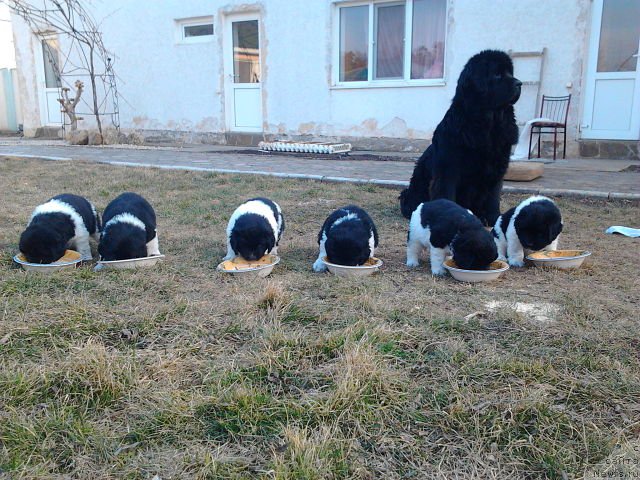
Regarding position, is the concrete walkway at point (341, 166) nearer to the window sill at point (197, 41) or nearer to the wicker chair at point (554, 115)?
the wicker chair at point (554, 115)

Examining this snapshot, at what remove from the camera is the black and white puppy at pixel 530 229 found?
3.94m

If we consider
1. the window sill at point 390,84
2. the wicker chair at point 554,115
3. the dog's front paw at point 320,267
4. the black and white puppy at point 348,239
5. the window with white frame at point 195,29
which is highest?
the window with white frame at point 195,29

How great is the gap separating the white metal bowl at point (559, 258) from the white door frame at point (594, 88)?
7.02 metres

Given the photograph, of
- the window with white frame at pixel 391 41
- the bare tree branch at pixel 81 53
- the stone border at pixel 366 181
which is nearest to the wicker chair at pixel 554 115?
the window with white frame at pixel 391 41

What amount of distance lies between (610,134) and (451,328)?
8808 mm

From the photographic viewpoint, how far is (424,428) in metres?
2.11

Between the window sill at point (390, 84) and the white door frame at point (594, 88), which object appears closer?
the white door frame at point (594, 88)

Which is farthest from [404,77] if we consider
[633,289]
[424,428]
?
[424,428]

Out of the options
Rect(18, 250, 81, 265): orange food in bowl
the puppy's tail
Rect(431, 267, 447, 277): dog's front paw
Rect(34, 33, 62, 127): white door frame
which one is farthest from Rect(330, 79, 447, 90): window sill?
Rect(34, 33, 62, 127): white door frame

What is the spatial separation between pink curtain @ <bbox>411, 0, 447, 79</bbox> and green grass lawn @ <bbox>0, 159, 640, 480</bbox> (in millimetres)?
8404

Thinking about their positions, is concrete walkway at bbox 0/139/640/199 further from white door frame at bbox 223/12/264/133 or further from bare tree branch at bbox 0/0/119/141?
bare tree branch at bbox 0/0/119/141

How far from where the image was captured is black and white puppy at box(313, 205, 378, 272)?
3.75 m

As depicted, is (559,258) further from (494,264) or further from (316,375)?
(316,375)

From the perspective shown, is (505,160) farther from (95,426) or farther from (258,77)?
(258,77)
